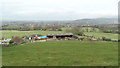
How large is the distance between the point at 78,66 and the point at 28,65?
3516 mm

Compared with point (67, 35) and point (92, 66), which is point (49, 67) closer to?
point (92, 66)

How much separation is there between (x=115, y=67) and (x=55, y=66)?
3.98 metres

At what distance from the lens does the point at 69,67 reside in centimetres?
1081

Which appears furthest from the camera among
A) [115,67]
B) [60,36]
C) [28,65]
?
[60,36]

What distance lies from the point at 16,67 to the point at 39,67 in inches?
60.3

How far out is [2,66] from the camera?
11.1m

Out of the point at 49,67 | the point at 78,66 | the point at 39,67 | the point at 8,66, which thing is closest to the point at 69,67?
the point at 78,66

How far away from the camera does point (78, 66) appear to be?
11016mm

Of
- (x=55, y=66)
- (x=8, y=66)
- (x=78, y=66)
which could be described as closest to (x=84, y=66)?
(x=78, y=66)

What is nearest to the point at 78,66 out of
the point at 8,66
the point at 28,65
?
the point at 28,65

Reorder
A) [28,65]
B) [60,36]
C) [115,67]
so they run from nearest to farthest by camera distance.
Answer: [115,67]
[28,65]
[60,36]

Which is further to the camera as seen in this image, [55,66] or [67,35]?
[67,35]

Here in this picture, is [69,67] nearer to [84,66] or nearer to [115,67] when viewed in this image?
[84,66]

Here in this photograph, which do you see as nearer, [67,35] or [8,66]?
[8,66]
